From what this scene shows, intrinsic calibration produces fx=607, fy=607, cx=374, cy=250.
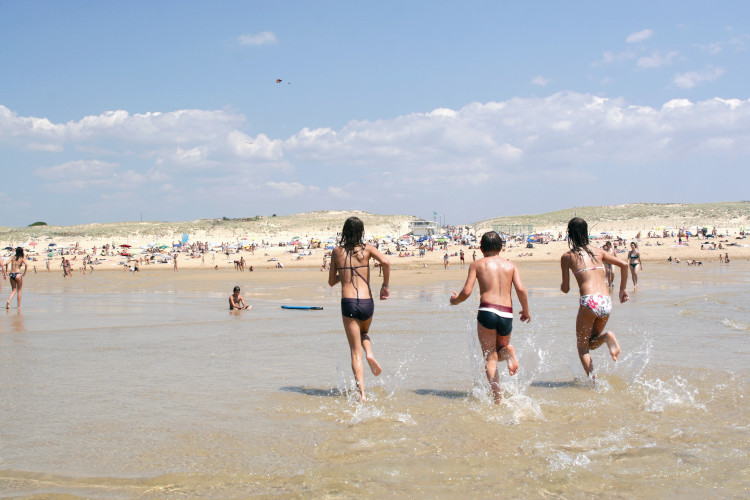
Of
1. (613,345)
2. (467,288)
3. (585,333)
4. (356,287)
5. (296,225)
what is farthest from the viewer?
(296,225)

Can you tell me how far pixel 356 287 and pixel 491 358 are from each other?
1.42 m

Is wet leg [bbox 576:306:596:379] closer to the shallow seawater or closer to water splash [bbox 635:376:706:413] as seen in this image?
the shallow seawater

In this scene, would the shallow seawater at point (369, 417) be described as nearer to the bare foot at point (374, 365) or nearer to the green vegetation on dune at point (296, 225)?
the bare foot at point (374, 365)

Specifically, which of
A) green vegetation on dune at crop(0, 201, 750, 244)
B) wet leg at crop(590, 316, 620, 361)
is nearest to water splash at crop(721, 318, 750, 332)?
wet leg at crop(590, 316, 620, 361)

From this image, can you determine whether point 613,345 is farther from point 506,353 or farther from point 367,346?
point 367,346

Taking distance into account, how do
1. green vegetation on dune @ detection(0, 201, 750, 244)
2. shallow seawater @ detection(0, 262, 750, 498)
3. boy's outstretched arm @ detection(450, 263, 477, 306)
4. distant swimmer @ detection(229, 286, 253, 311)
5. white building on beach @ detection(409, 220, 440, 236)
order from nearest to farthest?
shallow seawater @ detection(0, 262, 750, 498)
boy's outstretched arm @ detection(450, 263, 477, 306)
distant swimmer @ detection(229, 286, 253, 311)
green vegetation on dune @ detection(0, 201, 750, 244)
white building on beach @ detection(409, 220, 440, 236)

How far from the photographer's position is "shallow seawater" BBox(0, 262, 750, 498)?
12.3ft

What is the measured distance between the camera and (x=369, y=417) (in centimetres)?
514

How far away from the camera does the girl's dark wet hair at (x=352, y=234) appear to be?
19.2 feet

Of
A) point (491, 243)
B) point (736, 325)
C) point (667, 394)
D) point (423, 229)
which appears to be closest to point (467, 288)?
point (491, 243)

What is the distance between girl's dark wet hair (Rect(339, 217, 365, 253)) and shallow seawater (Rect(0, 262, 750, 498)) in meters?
1.42

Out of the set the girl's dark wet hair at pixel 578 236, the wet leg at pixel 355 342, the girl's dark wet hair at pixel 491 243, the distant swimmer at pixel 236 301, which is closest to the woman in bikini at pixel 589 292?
the girl's dark wet hair at pixel 578 236

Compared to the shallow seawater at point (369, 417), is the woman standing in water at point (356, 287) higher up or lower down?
higher up

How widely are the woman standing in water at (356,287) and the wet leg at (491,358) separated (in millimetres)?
981
